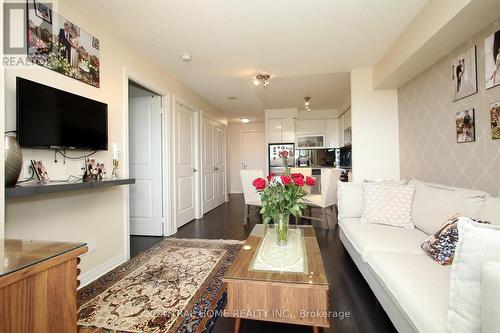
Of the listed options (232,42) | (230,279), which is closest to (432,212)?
(230,279)

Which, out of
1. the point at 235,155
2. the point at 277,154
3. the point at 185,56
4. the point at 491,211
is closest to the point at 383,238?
the point at 491,211

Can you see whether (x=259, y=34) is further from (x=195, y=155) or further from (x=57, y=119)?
(x=195, y=155)

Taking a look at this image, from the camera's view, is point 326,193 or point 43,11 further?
point 326,193

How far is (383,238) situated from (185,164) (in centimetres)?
315

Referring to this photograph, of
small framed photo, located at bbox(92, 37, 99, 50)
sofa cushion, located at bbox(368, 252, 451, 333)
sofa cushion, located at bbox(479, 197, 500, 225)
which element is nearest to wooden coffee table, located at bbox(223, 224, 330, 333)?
sofa cushion, located at bbox(368, 252, 451, 333)

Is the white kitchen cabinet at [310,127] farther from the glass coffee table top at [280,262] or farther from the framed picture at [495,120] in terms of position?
the glass coffee table top at [280,262]

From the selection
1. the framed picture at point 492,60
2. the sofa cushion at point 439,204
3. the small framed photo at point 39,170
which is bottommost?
the sofa cushion at point 439,204

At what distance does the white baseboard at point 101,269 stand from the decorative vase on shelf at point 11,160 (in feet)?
3.54

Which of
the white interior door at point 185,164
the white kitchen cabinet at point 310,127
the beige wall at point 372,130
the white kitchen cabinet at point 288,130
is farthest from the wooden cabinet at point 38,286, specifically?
the white kitchen cabinet at point 310,127

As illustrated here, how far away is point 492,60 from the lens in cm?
169

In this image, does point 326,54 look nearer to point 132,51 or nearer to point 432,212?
point 432,212

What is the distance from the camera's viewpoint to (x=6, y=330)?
30.5 inches

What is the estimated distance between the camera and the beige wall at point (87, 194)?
154 centimetres

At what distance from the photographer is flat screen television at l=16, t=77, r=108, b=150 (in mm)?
1476
